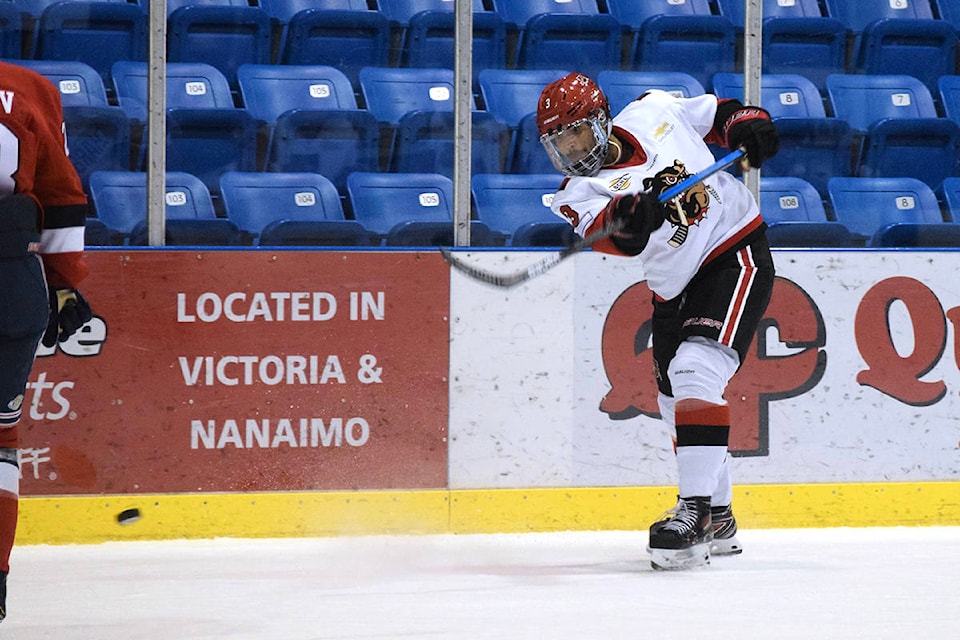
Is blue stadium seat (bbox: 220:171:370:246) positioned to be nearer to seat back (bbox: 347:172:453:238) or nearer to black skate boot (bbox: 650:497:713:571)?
seat back (bbox: 347:172:453:238)

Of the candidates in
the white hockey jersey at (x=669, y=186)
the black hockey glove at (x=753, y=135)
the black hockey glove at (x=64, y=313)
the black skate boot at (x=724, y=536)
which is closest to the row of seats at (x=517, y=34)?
the white hockey jersey at (x=669, y=186)

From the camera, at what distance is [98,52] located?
154 inches

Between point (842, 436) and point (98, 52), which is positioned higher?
point (98, 52)

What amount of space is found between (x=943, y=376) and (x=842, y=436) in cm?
37

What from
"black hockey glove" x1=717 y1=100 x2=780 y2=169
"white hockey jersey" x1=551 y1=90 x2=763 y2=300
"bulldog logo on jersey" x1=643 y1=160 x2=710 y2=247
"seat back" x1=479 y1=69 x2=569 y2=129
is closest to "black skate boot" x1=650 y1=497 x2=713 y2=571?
"white hockey jersey" x1=551 y1=90 x2=763 y2=300

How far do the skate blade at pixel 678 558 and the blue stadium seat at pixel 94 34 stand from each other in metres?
2.05

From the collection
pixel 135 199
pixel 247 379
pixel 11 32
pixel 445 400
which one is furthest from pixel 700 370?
pixel 11 32

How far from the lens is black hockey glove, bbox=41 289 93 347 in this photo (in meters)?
2.63

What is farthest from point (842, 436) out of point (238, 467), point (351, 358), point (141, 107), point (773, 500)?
point (141, 107)

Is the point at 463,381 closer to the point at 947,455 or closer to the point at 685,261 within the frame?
the point at 685,261

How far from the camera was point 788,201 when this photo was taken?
4.32m

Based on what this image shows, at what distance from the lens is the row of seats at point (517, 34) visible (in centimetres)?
392

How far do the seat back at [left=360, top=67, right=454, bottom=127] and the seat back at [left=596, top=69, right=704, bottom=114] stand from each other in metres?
0.53

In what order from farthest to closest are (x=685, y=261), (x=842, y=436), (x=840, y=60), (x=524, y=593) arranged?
(x=840, y=60) → (x=842, y=436) → (x=685, y=261) → (x=524, y=593)
